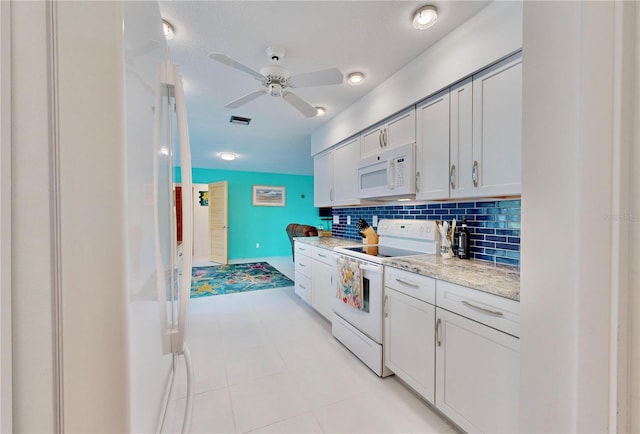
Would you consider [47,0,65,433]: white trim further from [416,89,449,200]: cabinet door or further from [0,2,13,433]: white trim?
[416,89,449,200]: cabinet door

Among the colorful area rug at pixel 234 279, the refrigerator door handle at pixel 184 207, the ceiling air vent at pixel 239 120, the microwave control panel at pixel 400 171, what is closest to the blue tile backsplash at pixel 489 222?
the microwave control panel at pixel 400 171

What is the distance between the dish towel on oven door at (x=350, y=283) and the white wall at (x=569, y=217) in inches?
56.2

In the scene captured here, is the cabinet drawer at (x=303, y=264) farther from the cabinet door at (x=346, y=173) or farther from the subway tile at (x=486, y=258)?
the subway tile at (x=486, y=258)

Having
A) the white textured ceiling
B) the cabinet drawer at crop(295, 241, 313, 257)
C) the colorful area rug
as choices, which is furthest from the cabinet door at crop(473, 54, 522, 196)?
the colorful area rug

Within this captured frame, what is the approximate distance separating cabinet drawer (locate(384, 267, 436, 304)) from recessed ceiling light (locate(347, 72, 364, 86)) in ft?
5.47

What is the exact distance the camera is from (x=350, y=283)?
2.26 meters

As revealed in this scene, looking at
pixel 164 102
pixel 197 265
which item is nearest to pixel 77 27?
pixel 164 102

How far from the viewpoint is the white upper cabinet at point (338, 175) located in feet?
9.77

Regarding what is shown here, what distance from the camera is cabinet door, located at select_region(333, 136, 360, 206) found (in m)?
2.95

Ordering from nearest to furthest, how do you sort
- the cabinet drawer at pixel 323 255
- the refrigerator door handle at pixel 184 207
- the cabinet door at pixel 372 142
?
the refrigerator door handle at pixel 184 207, the cabinet door at pixel 372 142, the cabinet drawer at pixel 323 255

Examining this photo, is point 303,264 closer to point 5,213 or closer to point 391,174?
point 391,174

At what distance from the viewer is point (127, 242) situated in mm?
384

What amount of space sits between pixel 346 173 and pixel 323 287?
1371 millimetres

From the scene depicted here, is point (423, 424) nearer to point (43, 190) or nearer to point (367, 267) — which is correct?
point (367, 267)
